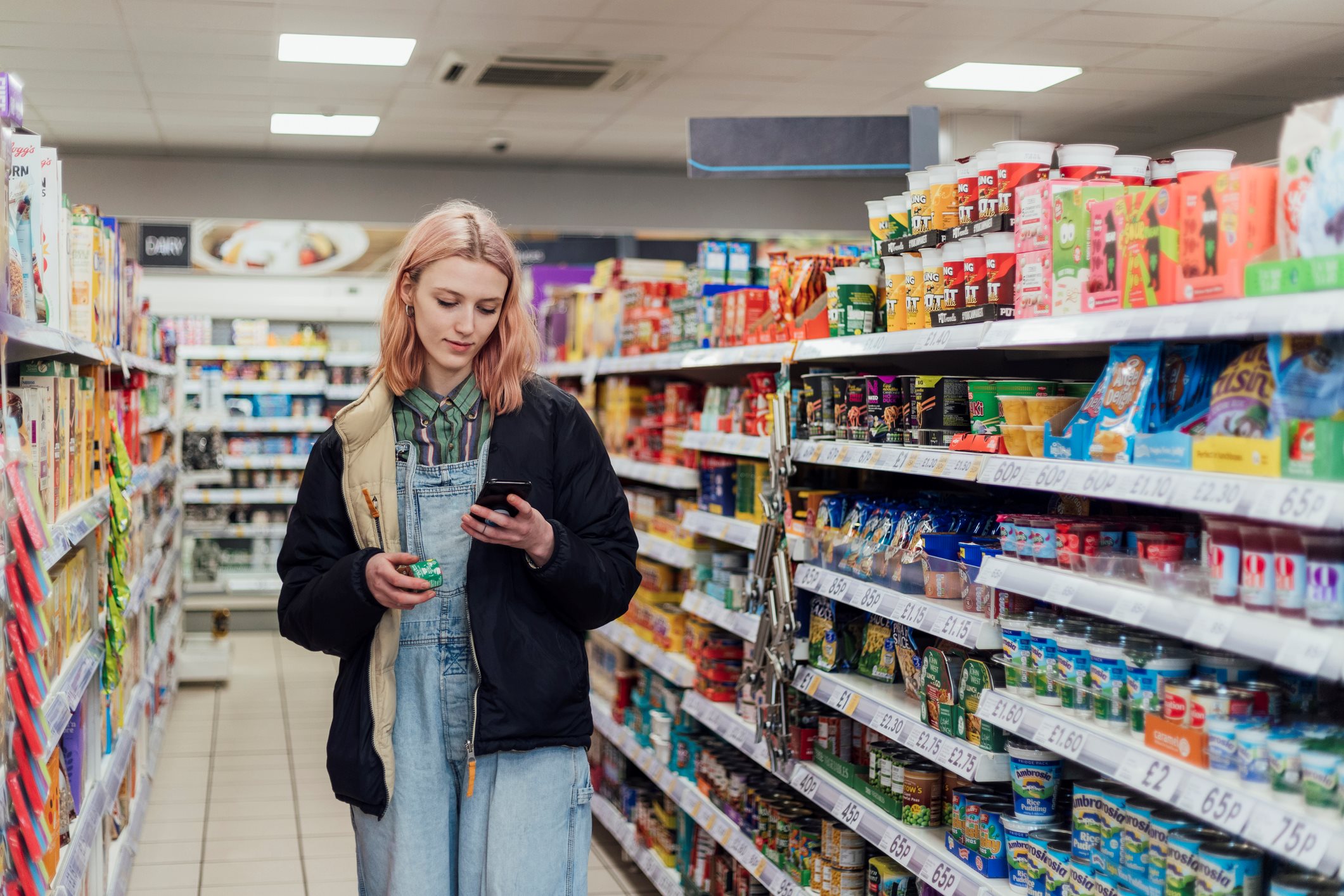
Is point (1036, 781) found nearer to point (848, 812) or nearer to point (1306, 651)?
point (848, 812)

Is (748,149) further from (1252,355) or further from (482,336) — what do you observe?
(1252,355)

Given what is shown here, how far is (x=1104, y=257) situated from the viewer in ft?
6.61

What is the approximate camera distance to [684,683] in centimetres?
407

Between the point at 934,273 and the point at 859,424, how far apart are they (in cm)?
43

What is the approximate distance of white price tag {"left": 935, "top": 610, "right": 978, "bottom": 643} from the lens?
2.32 meters

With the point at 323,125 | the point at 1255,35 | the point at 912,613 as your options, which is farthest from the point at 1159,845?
the point at 323,125

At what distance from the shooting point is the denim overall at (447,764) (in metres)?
2.12

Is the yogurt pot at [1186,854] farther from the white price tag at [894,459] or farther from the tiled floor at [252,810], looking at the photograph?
the tiled floor at [252,810]

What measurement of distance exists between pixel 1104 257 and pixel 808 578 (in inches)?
50.7

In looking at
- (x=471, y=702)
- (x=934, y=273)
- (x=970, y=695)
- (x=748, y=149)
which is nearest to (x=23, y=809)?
(x=471, y=702)

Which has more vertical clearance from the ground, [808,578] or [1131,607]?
[1131,607]

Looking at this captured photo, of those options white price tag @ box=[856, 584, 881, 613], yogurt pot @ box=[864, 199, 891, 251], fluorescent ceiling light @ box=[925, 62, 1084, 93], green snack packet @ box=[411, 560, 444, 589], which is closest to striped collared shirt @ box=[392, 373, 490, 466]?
green snack packet @ box=[411, 560, 444, 589]

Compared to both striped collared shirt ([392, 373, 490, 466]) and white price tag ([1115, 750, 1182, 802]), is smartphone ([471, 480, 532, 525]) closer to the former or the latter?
striped collared shirt ([392, 373, 490, 466])

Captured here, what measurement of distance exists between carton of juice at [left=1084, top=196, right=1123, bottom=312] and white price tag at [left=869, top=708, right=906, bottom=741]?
981 mm
